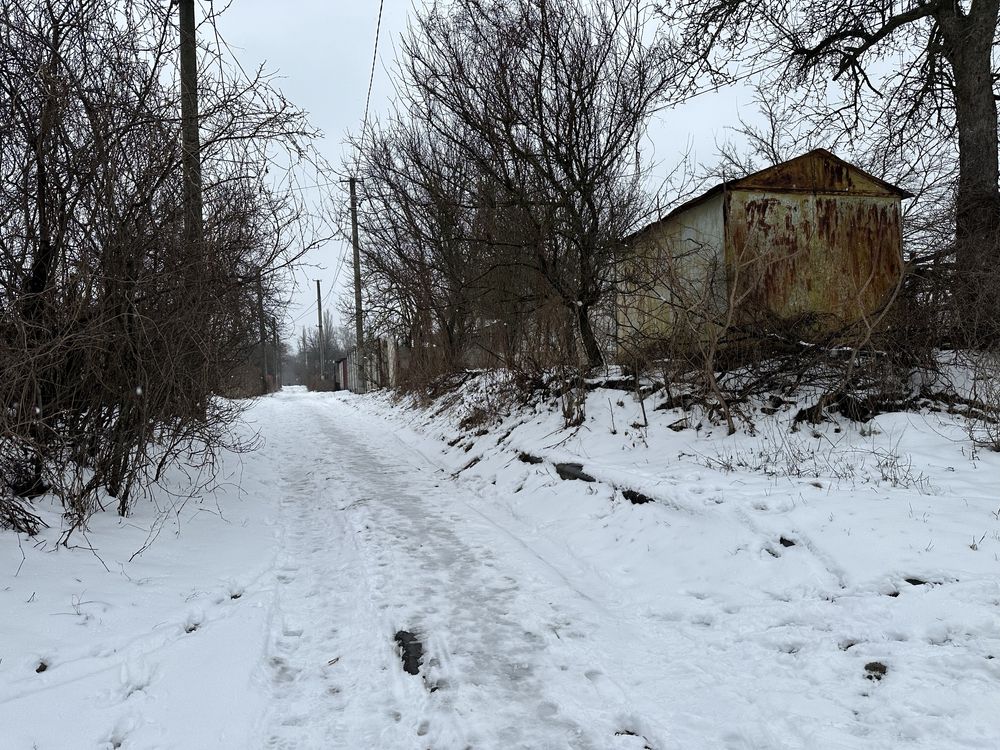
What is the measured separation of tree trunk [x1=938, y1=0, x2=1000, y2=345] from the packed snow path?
6532 mm

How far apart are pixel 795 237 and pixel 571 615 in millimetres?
7115

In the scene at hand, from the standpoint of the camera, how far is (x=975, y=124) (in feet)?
27.4

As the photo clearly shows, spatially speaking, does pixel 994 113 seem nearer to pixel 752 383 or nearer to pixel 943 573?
pixel 752 383

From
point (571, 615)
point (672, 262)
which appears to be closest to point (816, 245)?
point (672, 262)

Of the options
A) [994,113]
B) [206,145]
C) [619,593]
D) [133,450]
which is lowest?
[619,593]

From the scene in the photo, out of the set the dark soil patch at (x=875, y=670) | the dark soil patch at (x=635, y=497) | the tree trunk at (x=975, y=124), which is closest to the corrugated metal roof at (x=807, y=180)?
the tree trunk at (x=975, y=124)

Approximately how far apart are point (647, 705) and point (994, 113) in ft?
32.2

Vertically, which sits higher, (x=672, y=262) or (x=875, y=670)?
(x=672, y=262)

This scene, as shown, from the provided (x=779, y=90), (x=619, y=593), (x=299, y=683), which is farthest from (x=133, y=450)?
(x=779, y=90)

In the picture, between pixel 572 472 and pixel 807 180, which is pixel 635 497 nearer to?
pixel 572 472

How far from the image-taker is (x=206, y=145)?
5.02 metres

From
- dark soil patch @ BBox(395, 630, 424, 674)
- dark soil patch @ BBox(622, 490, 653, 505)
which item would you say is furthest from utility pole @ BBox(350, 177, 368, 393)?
dark soil patch @ BBox(395, 630, 424, 674)

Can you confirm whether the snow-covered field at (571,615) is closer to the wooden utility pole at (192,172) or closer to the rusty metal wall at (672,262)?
the rusty metal wall at (672,262)

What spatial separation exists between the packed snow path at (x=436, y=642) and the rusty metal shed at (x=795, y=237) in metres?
4.52
